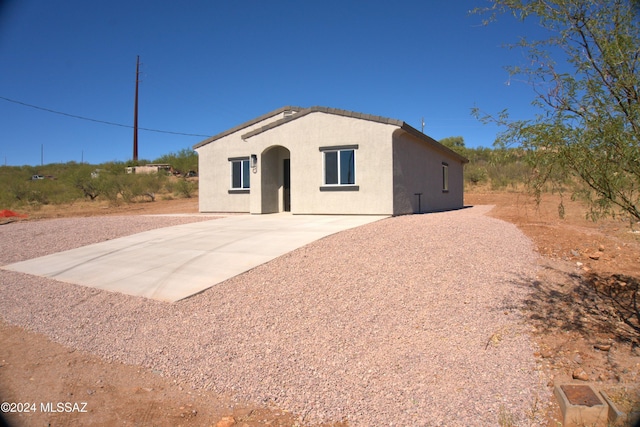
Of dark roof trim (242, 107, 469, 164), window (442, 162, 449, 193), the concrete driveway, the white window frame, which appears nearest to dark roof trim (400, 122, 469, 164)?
dark roof trim (242, 107, 469, 164)

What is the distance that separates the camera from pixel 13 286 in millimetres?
7449

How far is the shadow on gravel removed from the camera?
501cm

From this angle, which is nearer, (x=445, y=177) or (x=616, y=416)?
(x=616, y=416)

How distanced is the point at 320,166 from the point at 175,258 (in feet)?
23.7

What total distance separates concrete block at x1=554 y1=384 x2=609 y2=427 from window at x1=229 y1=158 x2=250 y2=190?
14549mm

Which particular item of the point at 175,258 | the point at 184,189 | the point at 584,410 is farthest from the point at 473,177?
the point at 584,410

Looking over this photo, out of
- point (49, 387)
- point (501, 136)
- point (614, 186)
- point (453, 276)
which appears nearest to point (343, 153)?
point (453, 276)

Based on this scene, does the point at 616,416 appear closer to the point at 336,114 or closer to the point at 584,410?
the point at 584,410

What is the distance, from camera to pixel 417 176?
15.9 metres

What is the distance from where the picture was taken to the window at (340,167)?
13.9 meters

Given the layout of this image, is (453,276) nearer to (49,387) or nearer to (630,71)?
(630,71)

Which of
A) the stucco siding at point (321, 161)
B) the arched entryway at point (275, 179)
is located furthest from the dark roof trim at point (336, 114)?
the arched entryway at point (275, 179)

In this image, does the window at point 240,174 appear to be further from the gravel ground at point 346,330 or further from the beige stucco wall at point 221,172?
the gravel ground at point 346,330

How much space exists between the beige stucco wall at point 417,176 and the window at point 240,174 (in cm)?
624
